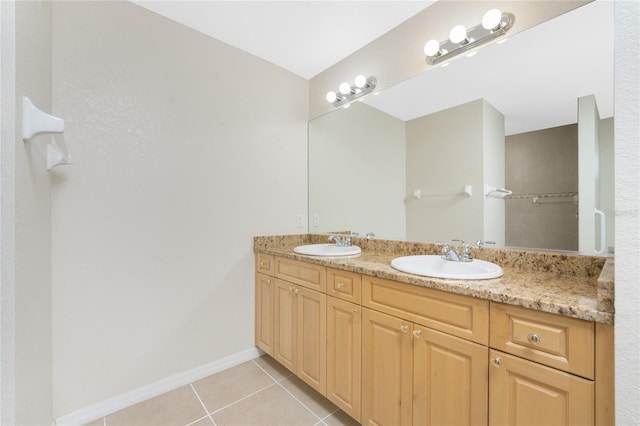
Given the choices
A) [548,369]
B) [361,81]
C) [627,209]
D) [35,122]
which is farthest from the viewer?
[361,81]

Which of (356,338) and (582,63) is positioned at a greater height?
(582,63)

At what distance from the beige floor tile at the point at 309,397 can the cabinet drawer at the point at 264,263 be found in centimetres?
72

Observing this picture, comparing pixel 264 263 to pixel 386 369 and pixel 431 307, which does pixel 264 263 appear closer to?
pixel 386 369

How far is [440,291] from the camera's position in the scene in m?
1.00

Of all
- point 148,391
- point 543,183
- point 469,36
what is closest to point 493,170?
point 543,183

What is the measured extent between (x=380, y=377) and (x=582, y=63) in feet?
5.26

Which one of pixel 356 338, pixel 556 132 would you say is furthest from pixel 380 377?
pixel 556 132

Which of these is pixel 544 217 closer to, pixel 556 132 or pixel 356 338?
pixel 556 132

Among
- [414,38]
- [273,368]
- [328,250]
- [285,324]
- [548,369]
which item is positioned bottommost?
[273,368]

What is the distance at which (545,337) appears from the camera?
0.78 meters

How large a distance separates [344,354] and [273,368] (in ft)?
2.67

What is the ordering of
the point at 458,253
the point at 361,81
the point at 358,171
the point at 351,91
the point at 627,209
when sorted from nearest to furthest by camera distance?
the point at 627,209
the point at 458,253
the point at 361,81
the point at 351,91
the point at 358,171

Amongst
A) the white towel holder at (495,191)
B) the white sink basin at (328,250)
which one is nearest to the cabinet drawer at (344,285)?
the white sink basin at (328,250)

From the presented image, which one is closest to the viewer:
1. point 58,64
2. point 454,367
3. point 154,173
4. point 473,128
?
point 454,367
